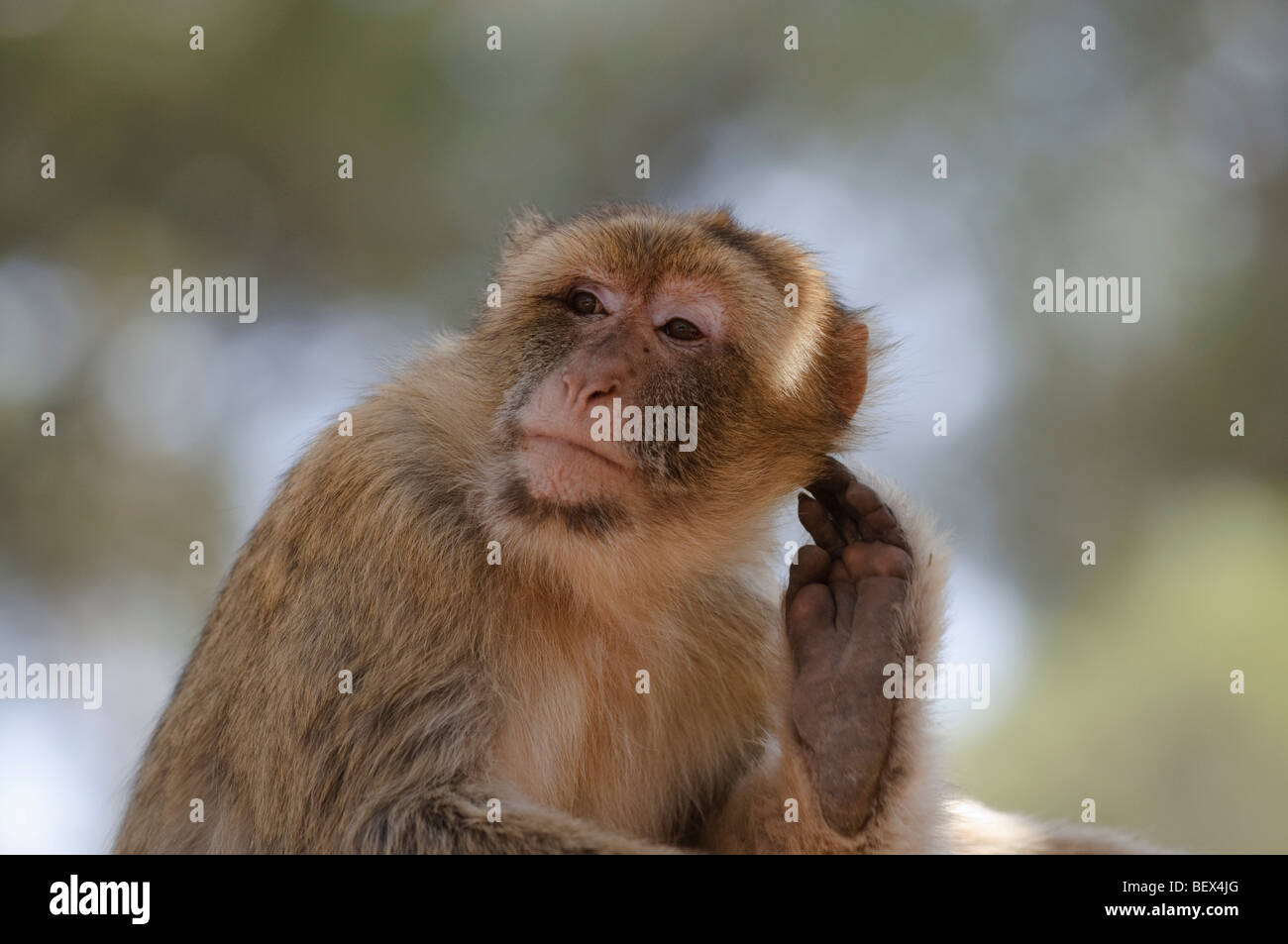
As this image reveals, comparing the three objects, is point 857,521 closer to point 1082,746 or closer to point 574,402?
point 574,402

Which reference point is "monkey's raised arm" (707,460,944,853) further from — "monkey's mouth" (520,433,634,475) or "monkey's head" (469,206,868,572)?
"monkey's mouth" (520,433,634,475)

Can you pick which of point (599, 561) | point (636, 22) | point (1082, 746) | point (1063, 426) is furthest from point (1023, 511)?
point (599, 561)

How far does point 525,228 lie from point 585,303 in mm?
1068

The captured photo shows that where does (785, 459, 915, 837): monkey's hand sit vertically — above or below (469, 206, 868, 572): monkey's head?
below

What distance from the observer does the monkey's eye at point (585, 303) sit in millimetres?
5504

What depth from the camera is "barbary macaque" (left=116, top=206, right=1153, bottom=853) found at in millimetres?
4891

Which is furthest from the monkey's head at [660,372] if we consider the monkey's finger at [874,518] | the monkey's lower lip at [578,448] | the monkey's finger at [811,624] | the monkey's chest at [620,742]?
the monkey's chest at [620,742]

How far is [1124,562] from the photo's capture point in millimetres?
10734

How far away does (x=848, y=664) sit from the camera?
5.02m

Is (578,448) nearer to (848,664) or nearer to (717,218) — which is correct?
(848,664)

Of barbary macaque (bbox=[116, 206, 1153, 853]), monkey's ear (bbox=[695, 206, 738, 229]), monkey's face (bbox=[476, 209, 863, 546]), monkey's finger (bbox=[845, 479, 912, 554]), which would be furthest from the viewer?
monkey's ear (bbox=[695, 206, 738, 229])

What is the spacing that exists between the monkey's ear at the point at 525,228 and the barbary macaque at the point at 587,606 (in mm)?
296
